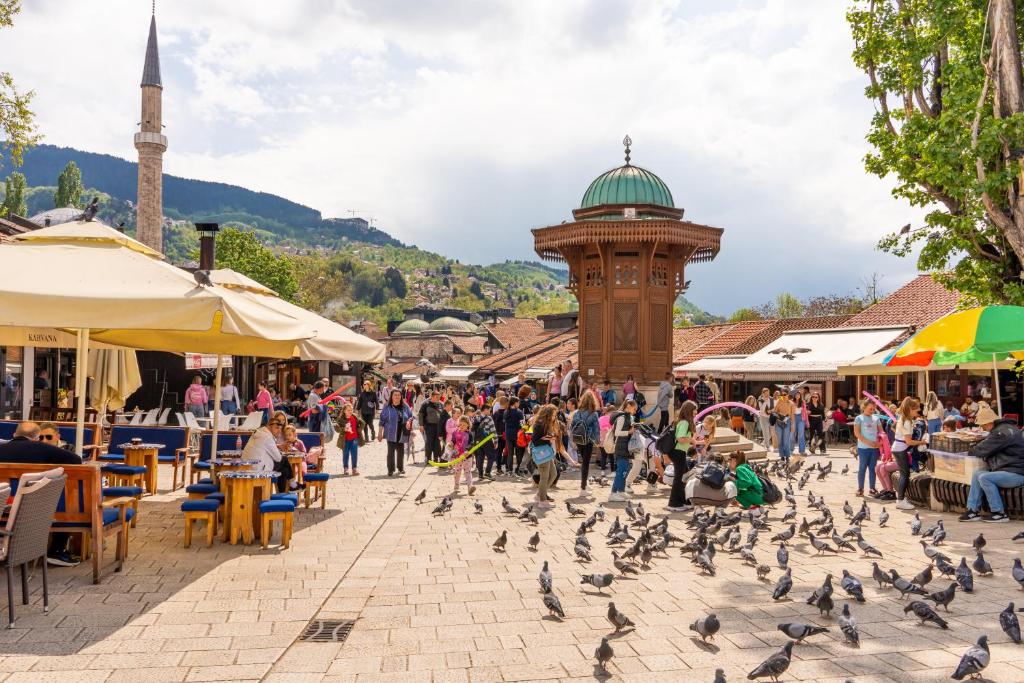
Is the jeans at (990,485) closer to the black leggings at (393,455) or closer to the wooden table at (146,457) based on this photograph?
the black leggings at (393,455)

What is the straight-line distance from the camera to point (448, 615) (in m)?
5.89

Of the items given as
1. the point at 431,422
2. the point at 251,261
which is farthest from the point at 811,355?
the point at 251,261

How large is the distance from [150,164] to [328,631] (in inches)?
2298

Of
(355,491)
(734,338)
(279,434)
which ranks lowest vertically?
(355,491)

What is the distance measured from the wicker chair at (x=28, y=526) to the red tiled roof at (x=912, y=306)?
2651 cm

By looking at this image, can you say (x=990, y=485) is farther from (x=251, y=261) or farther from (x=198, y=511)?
(x=251, y=261)

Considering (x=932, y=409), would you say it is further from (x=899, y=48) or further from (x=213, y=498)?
(x=213, y=498)

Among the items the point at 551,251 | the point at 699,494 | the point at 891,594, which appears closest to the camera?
the point at 891,594

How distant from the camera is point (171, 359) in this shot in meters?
23.3

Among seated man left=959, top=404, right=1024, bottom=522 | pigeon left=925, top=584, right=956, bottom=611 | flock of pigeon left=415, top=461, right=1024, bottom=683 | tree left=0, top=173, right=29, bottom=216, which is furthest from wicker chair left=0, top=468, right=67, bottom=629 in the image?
tree left=0, top=173, right=29, bottom=216

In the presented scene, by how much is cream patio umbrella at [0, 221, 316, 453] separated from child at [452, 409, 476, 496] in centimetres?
514

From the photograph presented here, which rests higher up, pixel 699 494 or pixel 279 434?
pixel 279 434

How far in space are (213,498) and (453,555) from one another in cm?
254

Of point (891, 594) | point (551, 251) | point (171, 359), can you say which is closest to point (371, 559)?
point (891, 594)
